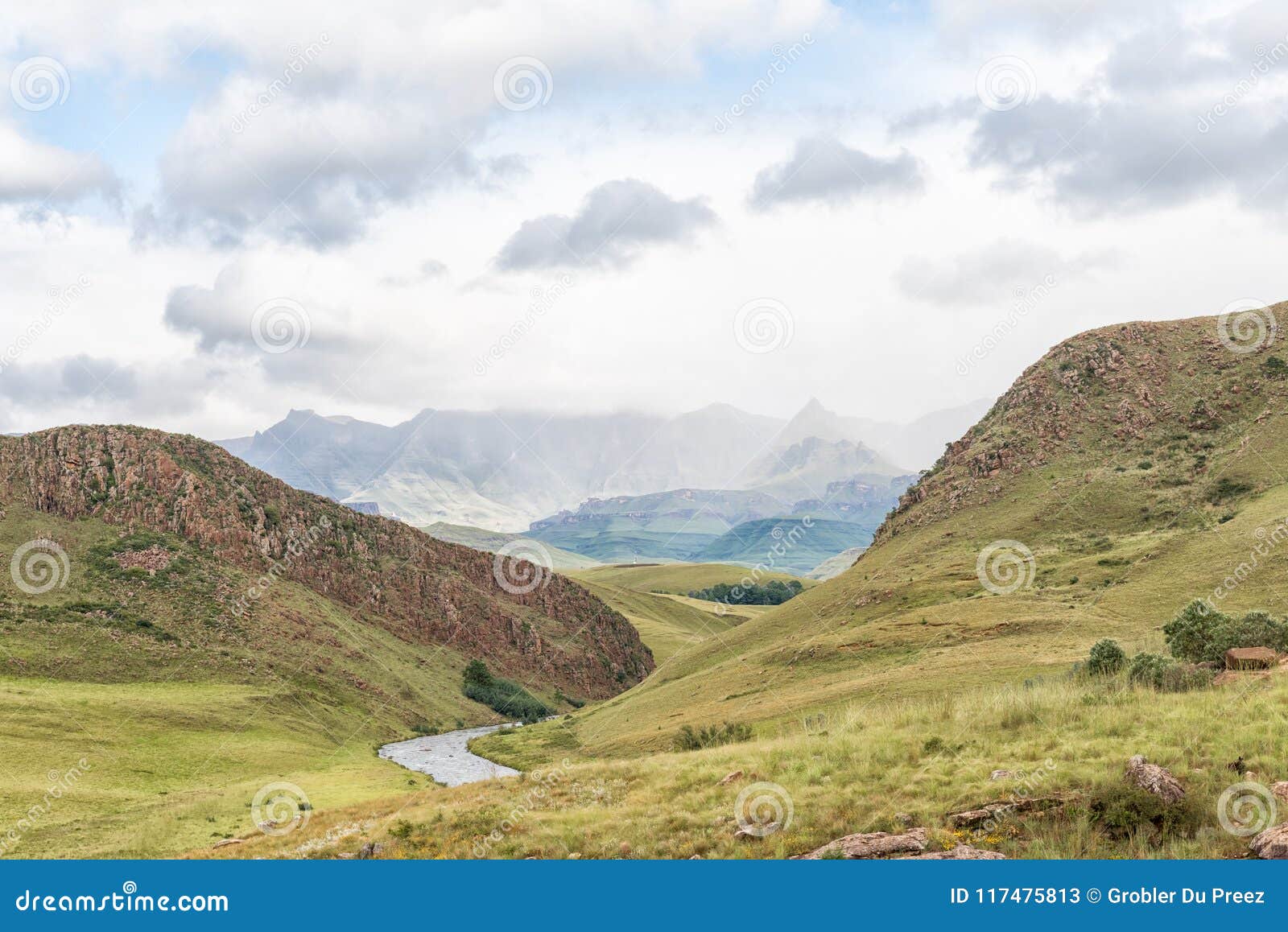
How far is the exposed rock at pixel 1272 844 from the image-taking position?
44.0 ft

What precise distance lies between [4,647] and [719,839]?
236ft

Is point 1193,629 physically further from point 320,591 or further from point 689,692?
point 320,591

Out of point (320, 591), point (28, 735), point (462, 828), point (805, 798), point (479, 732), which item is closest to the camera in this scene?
point (805, 798)

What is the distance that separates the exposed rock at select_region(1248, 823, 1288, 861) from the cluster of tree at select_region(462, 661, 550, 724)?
287 ft

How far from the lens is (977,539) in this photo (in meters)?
72.0

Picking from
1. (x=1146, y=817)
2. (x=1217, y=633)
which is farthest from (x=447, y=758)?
(x=1146, y=817)

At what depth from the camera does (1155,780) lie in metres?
16.5

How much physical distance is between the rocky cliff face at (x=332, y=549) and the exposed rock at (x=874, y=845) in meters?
92.4

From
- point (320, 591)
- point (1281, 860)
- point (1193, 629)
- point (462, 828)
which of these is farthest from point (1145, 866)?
point (320, 591)

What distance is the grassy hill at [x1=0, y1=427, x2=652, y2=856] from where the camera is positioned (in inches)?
1768

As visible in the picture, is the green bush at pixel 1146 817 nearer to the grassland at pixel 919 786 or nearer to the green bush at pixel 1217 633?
the grassland at pixel 919 786

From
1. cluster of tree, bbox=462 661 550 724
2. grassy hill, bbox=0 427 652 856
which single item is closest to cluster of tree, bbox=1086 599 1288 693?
grassy hill, bbox=0 427 652 856

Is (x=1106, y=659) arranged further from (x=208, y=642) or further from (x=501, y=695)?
(x=501, y=695)

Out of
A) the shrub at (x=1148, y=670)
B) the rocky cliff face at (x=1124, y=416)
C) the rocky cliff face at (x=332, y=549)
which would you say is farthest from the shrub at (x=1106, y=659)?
the rocky cliff face at (x=332, y=549)
